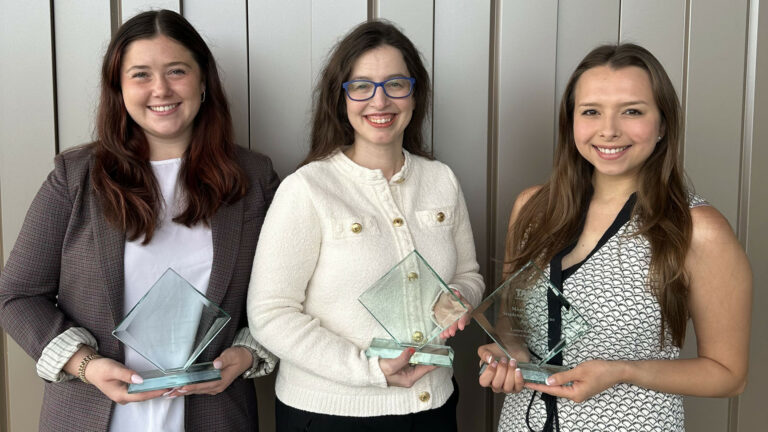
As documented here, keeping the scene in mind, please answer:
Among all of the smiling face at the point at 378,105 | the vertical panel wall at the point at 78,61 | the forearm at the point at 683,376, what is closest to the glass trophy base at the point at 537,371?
the forearm at the point at 683,376

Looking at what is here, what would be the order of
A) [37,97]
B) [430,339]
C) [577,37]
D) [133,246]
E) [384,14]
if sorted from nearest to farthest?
1. [430,339]
2. [133,246]
3. [37,97]
4. [384,14]
5. [577,37]

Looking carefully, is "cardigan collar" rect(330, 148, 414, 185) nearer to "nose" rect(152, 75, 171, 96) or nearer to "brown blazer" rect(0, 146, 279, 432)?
"brown blazer" rect(0, 146, 279, 432)

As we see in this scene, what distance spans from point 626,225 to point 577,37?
1.09m

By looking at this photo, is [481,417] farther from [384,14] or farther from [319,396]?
[384,14]

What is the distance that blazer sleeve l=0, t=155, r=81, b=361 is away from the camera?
180cm

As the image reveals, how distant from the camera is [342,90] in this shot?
2.00m

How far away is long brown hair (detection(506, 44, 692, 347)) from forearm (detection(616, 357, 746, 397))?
0.09m

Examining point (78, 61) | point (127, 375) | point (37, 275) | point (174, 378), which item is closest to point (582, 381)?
point (174, 378)

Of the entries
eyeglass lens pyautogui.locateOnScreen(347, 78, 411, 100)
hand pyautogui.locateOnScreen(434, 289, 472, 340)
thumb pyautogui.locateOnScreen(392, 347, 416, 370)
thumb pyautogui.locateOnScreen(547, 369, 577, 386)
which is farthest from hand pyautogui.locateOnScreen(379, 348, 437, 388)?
eyeglass lens pyautogui.locateOnScreen(347, 78, 411, 100)

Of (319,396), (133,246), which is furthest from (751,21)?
(133,246)

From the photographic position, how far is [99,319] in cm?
184

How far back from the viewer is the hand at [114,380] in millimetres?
1705

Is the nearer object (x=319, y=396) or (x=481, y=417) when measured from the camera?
(x=319, y=396)

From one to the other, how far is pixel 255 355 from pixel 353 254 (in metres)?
0.45
